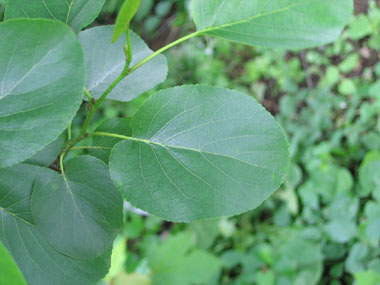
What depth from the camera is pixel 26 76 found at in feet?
1.33

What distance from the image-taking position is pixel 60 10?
473 mm

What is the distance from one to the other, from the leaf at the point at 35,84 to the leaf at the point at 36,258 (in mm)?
111

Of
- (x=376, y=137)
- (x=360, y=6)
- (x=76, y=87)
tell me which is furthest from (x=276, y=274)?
(x=360, y=6)

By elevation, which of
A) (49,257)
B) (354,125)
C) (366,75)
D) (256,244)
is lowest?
(256,244)

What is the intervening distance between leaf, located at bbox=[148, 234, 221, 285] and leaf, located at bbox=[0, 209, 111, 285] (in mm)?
955

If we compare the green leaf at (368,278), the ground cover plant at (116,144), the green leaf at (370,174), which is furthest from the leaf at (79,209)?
the green leaf at (370,174)

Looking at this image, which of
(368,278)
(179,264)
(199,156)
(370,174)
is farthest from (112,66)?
(370,174)

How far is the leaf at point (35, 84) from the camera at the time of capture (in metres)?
0.39

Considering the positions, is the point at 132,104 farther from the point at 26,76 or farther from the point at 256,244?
the point at 26,76

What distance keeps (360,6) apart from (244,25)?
212cm

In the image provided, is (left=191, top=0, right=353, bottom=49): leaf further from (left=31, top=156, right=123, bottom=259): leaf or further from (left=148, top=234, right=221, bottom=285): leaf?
(left=148, top=234, right=221, bottom=285): leaf

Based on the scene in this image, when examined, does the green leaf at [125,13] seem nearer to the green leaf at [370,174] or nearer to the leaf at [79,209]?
the leaf at [79,209]

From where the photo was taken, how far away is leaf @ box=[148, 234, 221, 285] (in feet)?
4.65

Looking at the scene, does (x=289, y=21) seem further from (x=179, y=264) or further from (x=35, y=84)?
(x=179, y=264)
